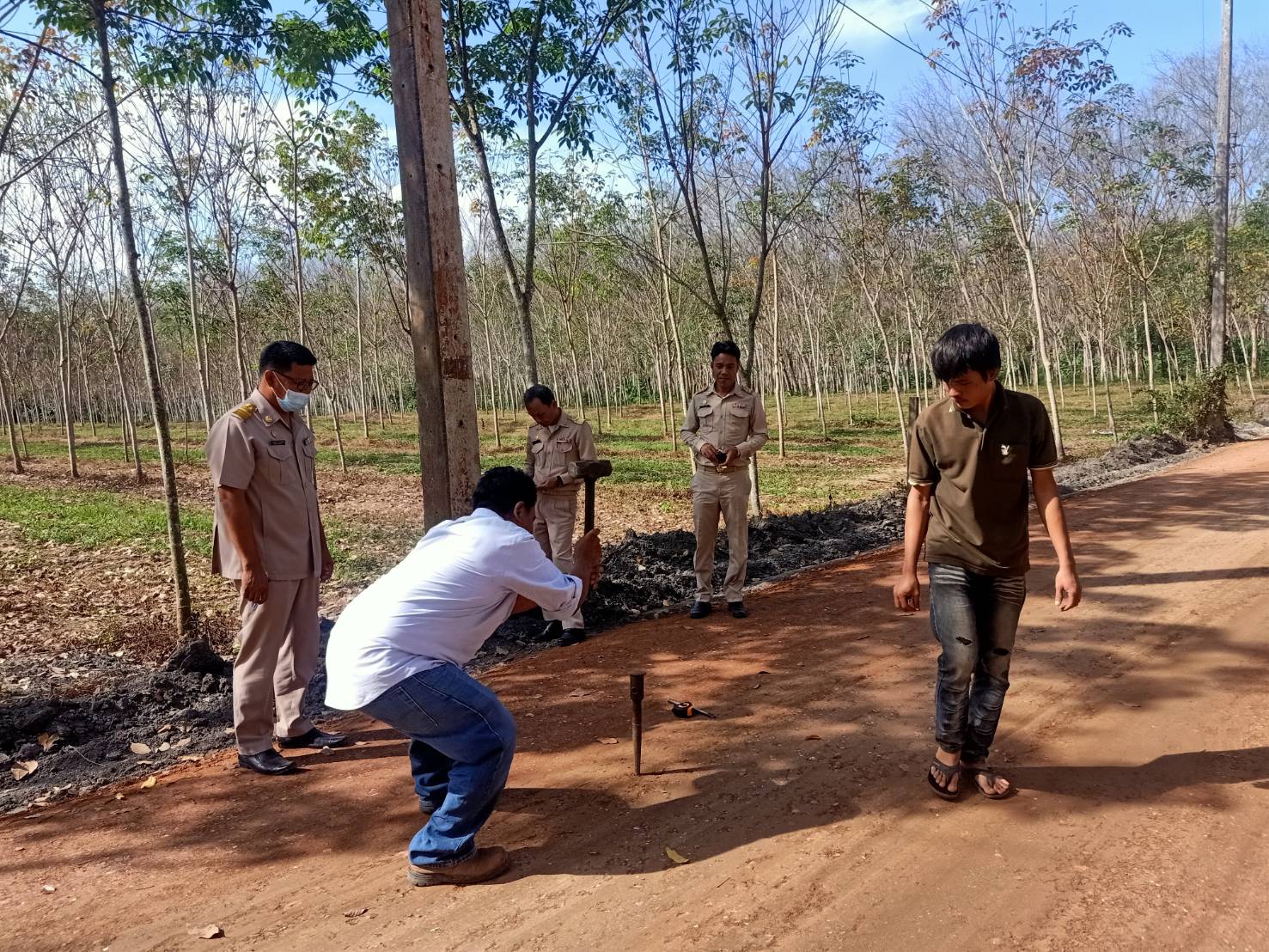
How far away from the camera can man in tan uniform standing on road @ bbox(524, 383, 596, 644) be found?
5734mm

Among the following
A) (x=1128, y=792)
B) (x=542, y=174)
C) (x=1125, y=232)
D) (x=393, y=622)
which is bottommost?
(x=1128, y=792)

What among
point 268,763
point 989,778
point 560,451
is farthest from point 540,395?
point 989,778

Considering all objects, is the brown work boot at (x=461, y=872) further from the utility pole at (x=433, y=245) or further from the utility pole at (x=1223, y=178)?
the utility pole at (x=1223, y=178)

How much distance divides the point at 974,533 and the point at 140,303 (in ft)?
18.7

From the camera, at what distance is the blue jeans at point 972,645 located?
2.96 metres

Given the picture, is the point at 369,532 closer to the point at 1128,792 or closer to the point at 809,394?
the point at 1128,792

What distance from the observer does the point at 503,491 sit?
2.83 metres

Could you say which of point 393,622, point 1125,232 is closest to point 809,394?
point 1125,232

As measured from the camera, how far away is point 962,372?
2.78 m

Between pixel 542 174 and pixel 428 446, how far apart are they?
14.1 m

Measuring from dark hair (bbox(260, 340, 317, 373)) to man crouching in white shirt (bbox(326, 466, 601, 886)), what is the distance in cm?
161

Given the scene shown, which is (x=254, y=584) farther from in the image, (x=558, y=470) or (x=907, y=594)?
(x=907, y=594)

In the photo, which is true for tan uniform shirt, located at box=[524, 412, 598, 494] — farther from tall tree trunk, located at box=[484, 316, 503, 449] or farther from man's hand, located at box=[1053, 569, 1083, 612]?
tall tree trunk, located at box=[484, 316, 503, 449]

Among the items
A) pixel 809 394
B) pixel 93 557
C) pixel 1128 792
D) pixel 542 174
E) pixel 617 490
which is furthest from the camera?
pixel 809 394
